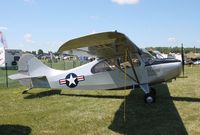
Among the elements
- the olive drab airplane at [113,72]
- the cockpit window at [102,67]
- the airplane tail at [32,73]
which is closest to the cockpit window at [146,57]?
the olive drab airplane at [113,72]

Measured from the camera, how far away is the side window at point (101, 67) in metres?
11.9

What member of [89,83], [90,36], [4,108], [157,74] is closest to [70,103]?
[89,83]

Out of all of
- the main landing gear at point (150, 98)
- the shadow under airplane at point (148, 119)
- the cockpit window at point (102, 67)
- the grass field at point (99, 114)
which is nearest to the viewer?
the shadow under airplane at point (148, 119)

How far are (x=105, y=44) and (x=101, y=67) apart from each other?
262 centimetres

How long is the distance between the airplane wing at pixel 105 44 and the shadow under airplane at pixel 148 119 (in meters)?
1.95

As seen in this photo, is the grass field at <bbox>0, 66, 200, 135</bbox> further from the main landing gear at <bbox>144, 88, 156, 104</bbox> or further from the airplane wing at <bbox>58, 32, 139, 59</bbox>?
the airplane wing at <bbox>58, 32, 139, 59</bbox>

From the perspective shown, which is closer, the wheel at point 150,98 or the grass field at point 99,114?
the grass field at point 99,114

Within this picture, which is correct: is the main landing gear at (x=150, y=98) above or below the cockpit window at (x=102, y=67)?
below

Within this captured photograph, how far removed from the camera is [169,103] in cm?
1061

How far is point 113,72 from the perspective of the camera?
11.8 metres

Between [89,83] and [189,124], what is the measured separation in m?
5.40

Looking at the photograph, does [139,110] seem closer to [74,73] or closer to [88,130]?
[88,130]

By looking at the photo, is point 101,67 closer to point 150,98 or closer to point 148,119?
point 150,98

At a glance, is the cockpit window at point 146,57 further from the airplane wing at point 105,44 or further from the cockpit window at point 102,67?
the cockpit window at point 102,67
